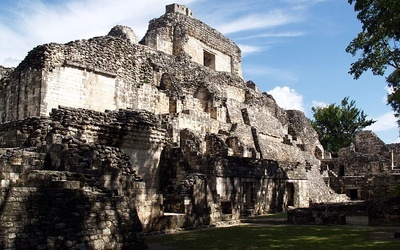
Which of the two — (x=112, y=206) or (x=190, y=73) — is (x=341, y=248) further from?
(x=190, y=73)

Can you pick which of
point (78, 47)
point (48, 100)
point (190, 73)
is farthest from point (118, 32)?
point (48, 100)

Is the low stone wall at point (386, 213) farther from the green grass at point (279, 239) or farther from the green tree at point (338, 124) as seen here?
the green tree at point (338, 124)

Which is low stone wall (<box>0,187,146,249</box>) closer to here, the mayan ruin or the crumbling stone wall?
the mayan ruin

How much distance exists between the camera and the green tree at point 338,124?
5119 centimetres

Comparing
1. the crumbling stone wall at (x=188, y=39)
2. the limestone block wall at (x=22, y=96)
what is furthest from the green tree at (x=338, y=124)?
the limestone block wall at (x=22, y=96)

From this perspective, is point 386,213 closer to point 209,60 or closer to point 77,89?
point 77,89

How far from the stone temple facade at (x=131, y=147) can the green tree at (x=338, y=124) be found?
62.4ft

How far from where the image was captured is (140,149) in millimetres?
15180

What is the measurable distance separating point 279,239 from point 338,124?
144 ft

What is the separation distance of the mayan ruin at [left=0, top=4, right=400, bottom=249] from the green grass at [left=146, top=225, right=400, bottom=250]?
3.92ft

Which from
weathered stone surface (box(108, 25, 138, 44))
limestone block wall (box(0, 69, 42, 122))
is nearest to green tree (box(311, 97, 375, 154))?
weathered stone surface (box(108, 25, 138, 44))

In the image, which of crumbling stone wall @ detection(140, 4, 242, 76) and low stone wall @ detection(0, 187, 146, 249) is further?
crumbling stone wall @ detection(140, 4, 242, 76)

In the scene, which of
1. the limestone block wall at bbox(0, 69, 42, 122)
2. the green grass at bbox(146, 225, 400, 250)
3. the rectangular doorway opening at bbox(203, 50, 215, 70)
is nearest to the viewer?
the green grass at bbox(146, 225, 400, 250)

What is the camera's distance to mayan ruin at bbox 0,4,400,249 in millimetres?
8188
